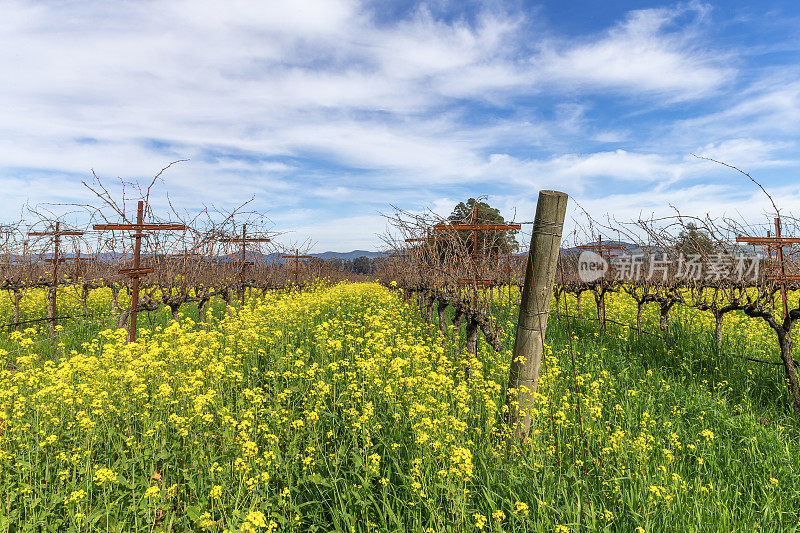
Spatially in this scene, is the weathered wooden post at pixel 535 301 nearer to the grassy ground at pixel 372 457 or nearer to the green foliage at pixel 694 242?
the grassy ground at pixel 372 457

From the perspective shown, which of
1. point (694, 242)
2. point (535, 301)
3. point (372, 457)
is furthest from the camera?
point (694, 242)

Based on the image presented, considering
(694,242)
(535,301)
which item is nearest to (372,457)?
(535,301)

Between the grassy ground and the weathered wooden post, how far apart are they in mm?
284

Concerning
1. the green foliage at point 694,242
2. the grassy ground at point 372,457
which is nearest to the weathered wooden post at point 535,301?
the grassy ground at point 372,457

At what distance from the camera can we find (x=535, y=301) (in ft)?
12.0

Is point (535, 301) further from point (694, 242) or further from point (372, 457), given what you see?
point (694, 242)

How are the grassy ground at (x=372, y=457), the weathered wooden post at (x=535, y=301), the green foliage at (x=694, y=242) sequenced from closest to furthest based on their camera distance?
the grassy ground at (x=372, y=457) < the weathered wooden post at (x=535, y=301) < the green foliage at (x=694, y=242)

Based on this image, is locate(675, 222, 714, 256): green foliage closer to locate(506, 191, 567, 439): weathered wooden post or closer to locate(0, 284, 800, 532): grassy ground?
locate(0, 284, 800, 532): grassy ground

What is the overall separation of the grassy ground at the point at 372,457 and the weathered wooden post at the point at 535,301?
28 centimetres

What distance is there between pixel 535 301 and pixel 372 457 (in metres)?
1.91

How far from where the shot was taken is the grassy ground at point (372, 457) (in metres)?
2.90

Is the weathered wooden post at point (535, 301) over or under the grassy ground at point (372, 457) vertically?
over

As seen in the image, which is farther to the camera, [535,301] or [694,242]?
[694,242]

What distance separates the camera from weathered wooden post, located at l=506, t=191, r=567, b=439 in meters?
3.62
